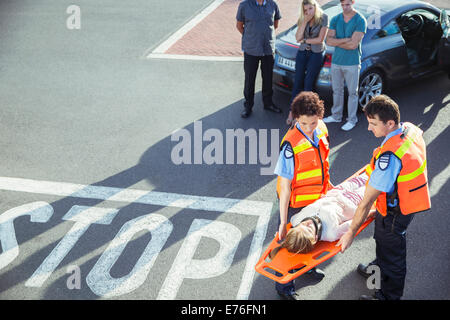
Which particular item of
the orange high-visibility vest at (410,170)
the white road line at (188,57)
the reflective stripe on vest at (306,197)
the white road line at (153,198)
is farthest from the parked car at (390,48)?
the orange high-visibility vest at (410,170)

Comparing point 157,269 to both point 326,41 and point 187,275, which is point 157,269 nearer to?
point 187,275

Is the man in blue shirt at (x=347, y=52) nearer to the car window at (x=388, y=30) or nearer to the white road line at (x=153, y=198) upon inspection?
the car window at (x=388, y=30)

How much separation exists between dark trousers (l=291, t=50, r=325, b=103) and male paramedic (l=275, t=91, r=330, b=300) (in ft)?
10.8

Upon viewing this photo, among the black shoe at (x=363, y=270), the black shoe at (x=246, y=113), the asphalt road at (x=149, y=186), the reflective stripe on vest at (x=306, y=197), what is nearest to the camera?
the reflective stripe on vest at (x=306, y=197)

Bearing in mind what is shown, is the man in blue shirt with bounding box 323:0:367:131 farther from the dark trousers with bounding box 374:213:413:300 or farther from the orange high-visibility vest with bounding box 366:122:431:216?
the dark trousers with bounding box 374:213:413:300

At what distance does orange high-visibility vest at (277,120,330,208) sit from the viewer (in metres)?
3.84

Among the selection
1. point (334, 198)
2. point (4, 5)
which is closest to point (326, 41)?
point (334, 198)

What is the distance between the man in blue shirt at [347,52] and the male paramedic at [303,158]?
10.1 ft

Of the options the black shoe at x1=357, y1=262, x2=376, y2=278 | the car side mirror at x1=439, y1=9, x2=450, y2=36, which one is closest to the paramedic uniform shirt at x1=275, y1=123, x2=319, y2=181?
the black shoe at x1=357, y1=262, x2=376, y2=278

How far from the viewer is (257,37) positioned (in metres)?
7.26

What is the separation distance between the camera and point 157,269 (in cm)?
480

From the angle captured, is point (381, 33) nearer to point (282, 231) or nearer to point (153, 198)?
point (153, 198)

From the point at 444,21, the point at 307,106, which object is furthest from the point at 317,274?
the point at 444,21

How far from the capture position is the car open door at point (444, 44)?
25.2 feet
